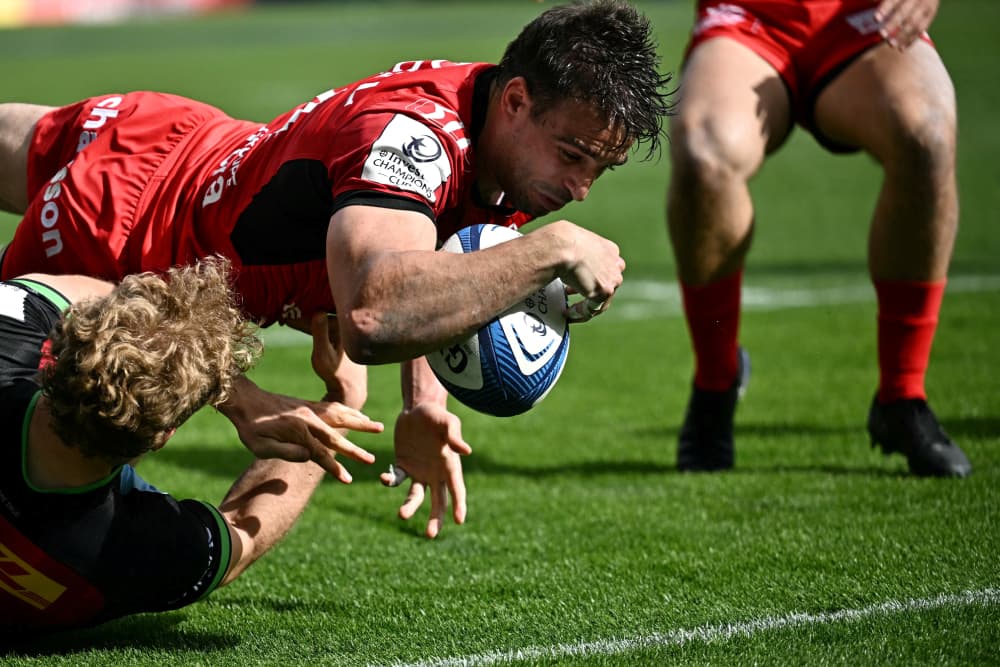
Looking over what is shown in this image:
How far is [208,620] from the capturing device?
394cm

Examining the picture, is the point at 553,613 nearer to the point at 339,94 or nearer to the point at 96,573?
the point at 96,573

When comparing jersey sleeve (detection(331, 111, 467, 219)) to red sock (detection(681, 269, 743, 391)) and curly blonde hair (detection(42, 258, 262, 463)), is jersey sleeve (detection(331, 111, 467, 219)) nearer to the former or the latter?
curly blonde hair (detection(42, 258, 262, 463))

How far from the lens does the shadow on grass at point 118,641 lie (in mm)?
3635

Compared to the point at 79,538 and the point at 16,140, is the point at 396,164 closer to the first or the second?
the point at 79,538

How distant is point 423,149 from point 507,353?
57 cm

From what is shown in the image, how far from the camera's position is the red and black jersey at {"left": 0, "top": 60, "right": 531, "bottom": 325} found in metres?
3.49

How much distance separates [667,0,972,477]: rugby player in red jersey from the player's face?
1683mm

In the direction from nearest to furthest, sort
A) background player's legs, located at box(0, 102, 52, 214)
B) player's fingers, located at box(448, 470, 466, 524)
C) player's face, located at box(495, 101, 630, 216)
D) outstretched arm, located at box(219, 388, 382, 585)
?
player's face, located at box(495, 101, 630, 216)
outstretched arm, located at box(219, 388, 382, 585)
player's fingers, located at box(448, 470, 466, 524)
background player's legs, located at box(0, 102, 52, 214)

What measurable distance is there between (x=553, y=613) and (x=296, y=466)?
86 centimetres

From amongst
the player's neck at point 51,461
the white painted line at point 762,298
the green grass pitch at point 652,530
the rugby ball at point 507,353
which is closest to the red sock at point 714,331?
the green grass pitch at point 652,530

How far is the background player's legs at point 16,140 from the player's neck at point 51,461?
1569mm

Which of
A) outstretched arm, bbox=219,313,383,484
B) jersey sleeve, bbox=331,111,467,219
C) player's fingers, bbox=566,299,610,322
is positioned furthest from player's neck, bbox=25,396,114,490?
player's fingers, bbox=566,299,610,322

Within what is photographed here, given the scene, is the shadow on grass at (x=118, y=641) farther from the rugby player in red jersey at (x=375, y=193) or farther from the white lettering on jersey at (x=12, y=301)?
the white lettering on jersey at (x=12, y=301)

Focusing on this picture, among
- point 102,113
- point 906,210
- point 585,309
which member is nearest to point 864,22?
point 906,210
